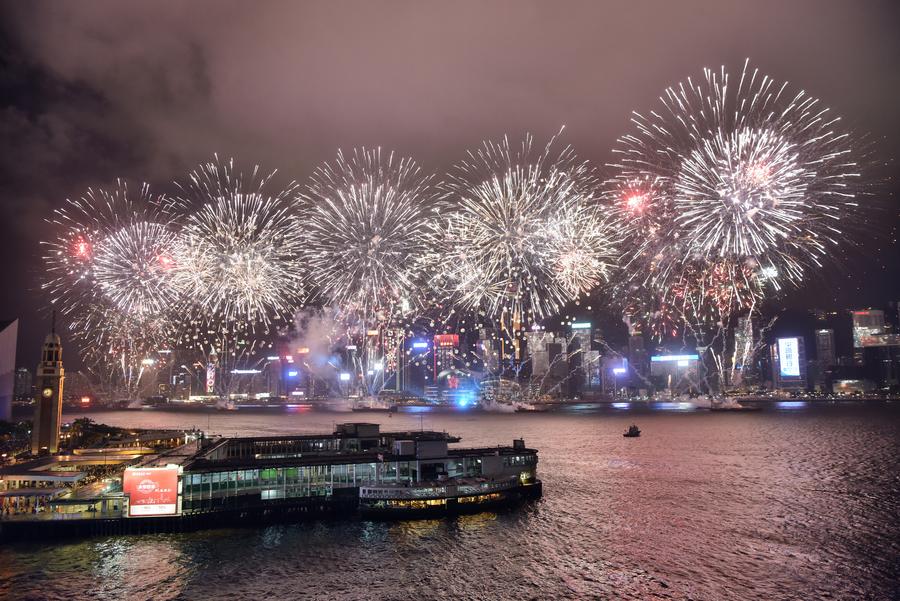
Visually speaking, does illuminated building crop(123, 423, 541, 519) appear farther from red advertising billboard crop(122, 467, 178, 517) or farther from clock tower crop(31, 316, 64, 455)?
clock tower crop(31, 316, 64, 455)

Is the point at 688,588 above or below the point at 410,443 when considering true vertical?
below

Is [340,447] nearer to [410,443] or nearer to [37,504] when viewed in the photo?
[410,443]

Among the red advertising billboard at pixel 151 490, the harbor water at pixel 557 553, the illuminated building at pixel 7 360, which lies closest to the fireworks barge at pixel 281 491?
the red advertising billboard at pixel 151 490

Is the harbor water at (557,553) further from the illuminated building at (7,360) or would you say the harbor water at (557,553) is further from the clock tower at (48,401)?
the illuminated building at (7,360)

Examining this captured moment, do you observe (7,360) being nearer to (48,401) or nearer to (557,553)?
(48,401)

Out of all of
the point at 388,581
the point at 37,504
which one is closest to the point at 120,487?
the point at 37,504

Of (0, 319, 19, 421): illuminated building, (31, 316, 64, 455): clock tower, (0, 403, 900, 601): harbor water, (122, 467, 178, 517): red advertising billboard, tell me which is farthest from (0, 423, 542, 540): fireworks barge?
(0, 319, 19, 421): illuminated building
